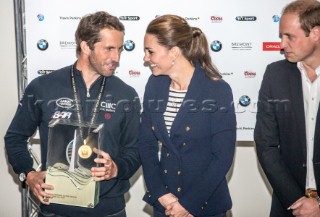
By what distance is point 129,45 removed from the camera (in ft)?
11.7

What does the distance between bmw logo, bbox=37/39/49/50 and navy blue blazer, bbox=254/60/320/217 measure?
1892 mm

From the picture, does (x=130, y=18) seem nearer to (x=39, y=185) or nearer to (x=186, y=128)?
(x=186, y=128)

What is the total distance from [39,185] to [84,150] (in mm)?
403

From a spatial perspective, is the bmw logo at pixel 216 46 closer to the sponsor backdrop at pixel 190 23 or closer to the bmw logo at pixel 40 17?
the sponsor backdrop at pixel 190 23

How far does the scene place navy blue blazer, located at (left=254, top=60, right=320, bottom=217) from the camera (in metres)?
2.77

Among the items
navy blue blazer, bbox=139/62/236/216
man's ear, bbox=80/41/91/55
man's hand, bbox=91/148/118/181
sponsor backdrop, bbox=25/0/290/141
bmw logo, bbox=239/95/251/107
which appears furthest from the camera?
bmw logo, bbox=239/95/251/107

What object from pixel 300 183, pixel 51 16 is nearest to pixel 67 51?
pixel 51 16

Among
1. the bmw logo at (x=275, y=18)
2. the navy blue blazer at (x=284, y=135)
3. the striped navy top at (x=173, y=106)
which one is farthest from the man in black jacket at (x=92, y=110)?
the bmw logo at (x=275, y=18)

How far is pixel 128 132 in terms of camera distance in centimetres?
287

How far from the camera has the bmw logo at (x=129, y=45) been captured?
11.6 feet

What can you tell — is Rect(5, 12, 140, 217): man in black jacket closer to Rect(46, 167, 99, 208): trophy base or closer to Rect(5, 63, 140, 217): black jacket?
Rect(5, 63, 140, 217): black jacket

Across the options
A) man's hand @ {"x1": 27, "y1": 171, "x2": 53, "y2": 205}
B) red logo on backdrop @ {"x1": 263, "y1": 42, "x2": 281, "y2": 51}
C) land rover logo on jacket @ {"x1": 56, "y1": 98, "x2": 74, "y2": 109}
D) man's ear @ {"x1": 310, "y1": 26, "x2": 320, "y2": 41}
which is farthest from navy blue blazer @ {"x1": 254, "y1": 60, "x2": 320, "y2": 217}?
man's hand @ {"x1": 27, "y1": 171, "x2": 53, "y2": 205}

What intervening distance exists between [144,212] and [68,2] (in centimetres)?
231

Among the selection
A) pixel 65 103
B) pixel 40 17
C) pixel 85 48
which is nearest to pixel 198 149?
pixel 65 103
